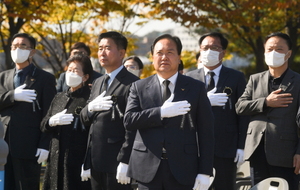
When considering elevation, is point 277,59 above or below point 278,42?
below

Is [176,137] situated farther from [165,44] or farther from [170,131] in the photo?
[165,44]

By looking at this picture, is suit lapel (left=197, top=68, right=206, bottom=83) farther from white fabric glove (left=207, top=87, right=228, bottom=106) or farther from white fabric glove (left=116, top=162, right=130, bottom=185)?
white fabric glove (left=116, top=162, right=130, bottom=185)

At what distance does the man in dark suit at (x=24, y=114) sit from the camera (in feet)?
19.7

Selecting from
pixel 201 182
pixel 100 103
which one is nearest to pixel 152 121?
pixel 201 182

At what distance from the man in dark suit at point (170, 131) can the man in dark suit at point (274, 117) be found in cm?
137

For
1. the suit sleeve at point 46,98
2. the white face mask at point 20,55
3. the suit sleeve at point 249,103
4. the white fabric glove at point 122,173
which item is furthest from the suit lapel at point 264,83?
the white face mask at point 20,55

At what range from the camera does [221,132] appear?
18.7ft

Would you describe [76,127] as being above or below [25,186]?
above

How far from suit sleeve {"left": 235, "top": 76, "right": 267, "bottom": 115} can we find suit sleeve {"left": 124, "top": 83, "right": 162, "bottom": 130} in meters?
1.58

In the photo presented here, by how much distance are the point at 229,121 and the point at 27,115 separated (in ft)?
8.32

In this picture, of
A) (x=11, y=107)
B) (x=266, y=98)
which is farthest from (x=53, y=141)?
(x=266, y=98)

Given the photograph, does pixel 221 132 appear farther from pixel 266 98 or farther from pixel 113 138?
pixel 113 138

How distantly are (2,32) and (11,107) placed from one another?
7.12 meters

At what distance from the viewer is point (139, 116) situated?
13.3 ft
